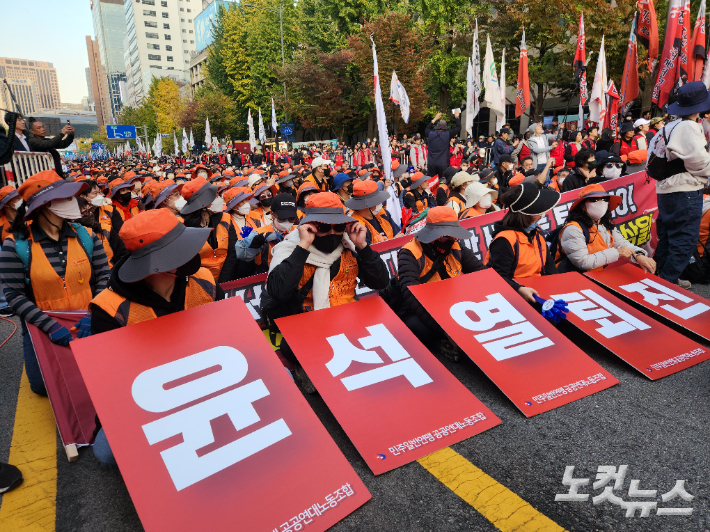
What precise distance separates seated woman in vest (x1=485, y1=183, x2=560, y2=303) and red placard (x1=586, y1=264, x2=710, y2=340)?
0.67 m

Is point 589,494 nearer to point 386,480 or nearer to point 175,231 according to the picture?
point 386,480

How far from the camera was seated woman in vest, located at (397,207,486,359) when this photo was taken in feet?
12.9

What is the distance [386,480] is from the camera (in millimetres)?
2523

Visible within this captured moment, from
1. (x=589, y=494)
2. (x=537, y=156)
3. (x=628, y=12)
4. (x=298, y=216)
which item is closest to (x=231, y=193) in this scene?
(x=298, y=216)

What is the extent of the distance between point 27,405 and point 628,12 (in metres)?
28.5

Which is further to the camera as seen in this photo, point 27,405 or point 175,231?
point 27,405

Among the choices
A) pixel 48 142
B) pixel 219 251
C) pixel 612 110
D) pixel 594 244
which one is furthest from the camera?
pixel 612 110

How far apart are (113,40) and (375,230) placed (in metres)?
205

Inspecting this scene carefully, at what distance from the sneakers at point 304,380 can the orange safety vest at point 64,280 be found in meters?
1.86

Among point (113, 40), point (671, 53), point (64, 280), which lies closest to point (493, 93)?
point (671, 53)

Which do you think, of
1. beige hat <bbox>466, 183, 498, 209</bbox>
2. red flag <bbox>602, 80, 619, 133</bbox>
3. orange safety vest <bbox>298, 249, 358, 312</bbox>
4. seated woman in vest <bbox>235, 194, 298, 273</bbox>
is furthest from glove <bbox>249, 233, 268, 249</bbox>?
red flag <bbox>602, 80, 619, 133</bbox>

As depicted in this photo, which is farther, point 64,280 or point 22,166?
point 22,166

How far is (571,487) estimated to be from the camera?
244cm

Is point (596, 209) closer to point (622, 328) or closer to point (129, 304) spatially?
point (622, 328)
